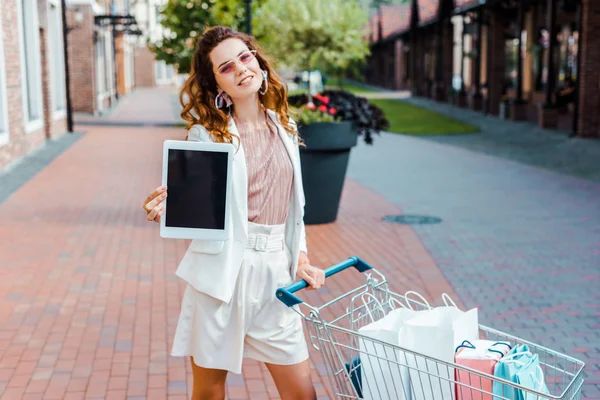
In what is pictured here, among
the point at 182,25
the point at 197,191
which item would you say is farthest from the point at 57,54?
the point at 197,191

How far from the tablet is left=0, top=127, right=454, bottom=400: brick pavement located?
6.06 ft

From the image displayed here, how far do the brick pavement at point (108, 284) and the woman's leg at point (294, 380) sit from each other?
1.42 meters

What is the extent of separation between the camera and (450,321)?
2.62m

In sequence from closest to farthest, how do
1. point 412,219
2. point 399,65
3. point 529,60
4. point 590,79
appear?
point 412,219 → point 590,79 → point 529,60 → point 399,65

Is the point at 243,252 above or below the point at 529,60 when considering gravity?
below

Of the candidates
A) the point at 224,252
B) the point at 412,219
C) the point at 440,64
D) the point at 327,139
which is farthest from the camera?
the point at 440,64

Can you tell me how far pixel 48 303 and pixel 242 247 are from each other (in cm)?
361

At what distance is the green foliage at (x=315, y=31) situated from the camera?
156 ft

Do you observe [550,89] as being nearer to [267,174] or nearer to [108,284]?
[108,284]

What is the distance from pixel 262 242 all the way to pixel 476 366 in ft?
2.87

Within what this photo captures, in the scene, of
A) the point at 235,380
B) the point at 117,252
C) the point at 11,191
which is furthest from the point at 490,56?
the point at 235,380

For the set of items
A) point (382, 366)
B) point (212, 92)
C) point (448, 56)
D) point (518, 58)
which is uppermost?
point (448, 56)

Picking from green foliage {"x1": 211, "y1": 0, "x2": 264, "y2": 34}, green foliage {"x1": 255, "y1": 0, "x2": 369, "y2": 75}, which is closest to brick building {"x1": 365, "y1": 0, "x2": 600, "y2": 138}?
green foliage {"x1": 255, "y1": 0, "x2": 369, "y2": 75}

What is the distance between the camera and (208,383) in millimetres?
3115
